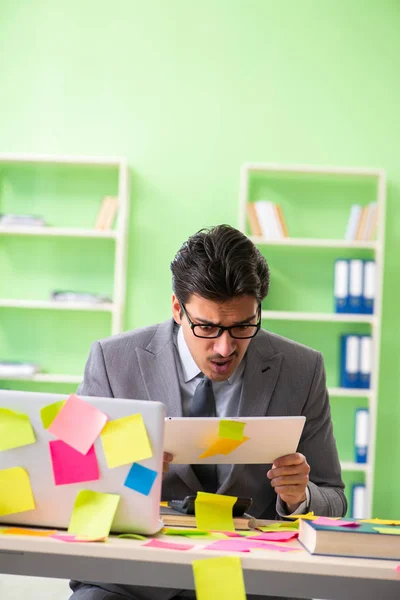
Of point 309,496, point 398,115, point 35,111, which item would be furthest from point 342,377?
point 309,496

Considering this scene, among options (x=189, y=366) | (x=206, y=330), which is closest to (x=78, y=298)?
(x=189, y=366)

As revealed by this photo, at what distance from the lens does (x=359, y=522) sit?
4.58ft

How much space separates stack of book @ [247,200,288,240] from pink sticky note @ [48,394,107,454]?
9.70 feet

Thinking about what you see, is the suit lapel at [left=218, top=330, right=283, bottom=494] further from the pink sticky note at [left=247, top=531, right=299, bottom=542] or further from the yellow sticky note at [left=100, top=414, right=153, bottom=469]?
the yellow sticky note at [left=100, top=414, right=153, bottom=469]

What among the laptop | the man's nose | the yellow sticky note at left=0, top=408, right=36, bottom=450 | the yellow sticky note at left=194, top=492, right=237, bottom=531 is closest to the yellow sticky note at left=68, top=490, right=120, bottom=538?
the laptop

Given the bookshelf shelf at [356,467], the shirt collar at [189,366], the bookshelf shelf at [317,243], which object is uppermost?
the bookshelf shelf at [317,243]

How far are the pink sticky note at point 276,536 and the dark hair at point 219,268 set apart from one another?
1.79ft

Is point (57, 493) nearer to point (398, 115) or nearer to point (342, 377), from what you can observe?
point (342, 377)

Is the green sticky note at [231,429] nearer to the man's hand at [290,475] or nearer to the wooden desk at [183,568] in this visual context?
the man's hand at [290,475]

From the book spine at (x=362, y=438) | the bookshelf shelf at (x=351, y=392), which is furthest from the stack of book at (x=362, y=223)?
the book spine at (x=362, y=438)

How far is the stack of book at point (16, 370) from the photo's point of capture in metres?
4.13

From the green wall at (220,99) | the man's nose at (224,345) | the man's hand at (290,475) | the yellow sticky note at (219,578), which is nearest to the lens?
the yellow sticky note at (219,578)

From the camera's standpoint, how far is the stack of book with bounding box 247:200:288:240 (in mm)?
4215

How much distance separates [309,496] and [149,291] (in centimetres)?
277
